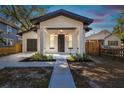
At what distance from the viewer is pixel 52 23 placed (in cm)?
1514

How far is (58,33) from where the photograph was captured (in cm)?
2144

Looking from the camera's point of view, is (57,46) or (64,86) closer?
(64,86)

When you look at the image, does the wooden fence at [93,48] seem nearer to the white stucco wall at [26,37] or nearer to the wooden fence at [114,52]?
the wooden fence at [114,52]

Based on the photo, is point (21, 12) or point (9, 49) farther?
point (21, 12)

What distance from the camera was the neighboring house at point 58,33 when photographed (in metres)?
15.0

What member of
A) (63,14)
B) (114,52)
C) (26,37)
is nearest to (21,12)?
(26,37)

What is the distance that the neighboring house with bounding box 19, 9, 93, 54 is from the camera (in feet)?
49.3

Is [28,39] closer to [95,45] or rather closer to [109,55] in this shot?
[95,45]

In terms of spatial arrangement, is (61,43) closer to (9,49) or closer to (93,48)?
(93,48)

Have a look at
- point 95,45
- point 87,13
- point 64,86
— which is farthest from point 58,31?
point 64,86

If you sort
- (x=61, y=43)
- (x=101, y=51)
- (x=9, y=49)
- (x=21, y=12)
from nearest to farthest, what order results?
(x=101, y=51) → (x=61, y=43) → (x=9, y=49) → (x=21, y=12)

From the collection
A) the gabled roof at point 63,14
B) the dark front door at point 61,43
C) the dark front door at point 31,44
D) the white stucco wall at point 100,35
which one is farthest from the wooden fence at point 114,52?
the white stucco wall at point 100,35
